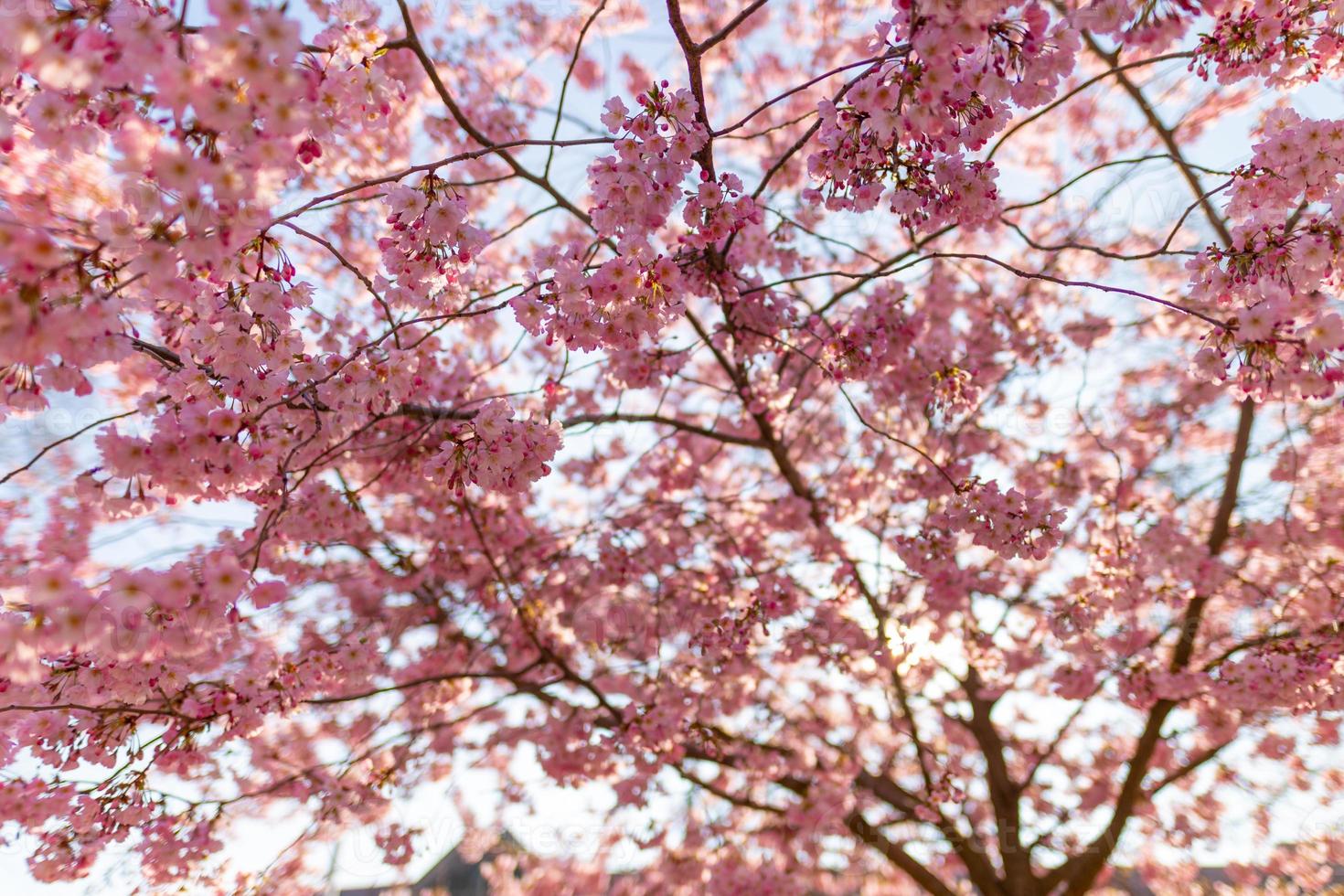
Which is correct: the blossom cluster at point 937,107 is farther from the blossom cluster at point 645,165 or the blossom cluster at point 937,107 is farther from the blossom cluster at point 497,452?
the blossom cluster at point 497,452

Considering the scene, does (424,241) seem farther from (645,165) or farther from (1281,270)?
(1281,270)

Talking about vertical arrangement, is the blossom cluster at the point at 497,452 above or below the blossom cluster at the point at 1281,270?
below

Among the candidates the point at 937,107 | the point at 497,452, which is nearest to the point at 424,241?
the point at 497,452

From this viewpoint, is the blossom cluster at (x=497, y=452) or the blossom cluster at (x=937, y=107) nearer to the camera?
the blossom cluster at (x=937, y=107)

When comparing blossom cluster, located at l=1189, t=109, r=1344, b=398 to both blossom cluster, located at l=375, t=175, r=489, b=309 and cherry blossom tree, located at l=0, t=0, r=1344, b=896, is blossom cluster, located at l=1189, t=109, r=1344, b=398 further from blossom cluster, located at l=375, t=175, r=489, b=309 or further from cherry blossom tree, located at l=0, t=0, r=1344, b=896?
blossom cluster, located at l=375, t=175, r=489, b=309

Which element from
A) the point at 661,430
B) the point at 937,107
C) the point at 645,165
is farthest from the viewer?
the point at 661,430

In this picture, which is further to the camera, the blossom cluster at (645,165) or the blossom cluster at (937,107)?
the blossom cluster at (645,165)

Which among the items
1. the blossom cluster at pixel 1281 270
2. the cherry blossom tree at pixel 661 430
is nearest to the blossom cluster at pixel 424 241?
the cherry blossom tree at pixel 661 430

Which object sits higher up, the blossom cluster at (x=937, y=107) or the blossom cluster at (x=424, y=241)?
the blossom cluster at (x=937, y=107)

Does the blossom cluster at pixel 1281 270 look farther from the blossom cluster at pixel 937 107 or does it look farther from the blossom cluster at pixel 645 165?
the blossom cluster at pixel 645 165

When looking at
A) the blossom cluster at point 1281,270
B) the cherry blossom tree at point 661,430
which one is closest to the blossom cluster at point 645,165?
the cherry blossom tree at point 661,430

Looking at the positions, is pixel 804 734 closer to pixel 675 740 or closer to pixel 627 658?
pixel 627 658

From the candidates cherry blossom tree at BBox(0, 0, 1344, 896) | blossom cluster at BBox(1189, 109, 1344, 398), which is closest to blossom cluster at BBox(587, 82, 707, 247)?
cherry blossom tree at BBox(0, 0, 1344, 896)

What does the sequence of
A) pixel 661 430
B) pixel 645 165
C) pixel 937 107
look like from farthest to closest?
1. pixel 661 430
2. pixel 645 165
3. pixel 937 107
